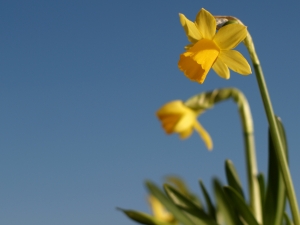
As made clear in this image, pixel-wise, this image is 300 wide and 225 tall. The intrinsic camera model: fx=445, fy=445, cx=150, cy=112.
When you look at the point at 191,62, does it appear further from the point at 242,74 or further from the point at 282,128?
the point at 282,128

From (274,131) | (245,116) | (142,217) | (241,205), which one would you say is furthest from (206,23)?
(245,116)

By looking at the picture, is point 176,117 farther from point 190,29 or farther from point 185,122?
point 190,29

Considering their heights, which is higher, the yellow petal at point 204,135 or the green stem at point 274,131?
the yellow petal at point 204,135

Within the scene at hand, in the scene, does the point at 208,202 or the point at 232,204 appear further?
the point at 208,202

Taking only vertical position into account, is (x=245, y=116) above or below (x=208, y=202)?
above

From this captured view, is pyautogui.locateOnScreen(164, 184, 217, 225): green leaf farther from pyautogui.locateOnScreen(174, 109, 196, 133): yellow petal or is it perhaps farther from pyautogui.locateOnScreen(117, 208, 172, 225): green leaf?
pyautogui.locateOnScreen(174, 109, 196, 133): yellow petal

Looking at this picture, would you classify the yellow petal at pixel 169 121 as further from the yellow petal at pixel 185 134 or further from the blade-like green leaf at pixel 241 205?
the blade-like green leaf at pixel 241 205

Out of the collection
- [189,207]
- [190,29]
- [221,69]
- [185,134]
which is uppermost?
[185,134]

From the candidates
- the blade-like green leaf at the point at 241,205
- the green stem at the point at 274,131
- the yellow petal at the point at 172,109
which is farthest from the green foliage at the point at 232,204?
the yellow petal at the point at 172,109
